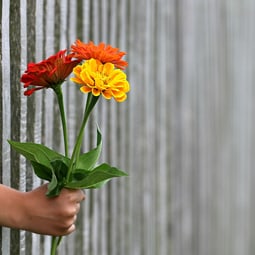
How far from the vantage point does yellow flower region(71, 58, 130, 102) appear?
1388 millimetres

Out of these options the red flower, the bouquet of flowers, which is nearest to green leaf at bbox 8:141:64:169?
the bouquet of flowers

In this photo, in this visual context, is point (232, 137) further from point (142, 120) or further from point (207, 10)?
point (142, 120)

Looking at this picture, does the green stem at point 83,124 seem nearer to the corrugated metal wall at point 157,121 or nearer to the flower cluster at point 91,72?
the flower cluster at point 91,72

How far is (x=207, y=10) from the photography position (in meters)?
4.33

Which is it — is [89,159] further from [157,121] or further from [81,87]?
[157,121]

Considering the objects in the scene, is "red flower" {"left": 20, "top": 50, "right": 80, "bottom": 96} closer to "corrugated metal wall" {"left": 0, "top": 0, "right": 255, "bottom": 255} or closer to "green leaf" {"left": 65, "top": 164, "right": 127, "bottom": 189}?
"green leaf" {"left": 65, "top": 164, "right": 127, "bottom": 189}

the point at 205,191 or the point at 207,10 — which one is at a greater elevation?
the point at 207,10

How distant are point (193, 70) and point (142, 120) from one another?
3.00 feet

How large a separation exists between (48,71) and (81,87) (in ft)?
0.24

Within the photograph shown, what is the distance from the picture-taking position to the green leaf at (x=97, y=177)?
1444 millimetres

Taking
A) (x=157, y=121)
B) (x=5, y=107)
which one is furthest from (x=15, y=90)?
(x=157, y=121)

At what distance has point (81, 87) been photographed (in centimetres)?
139

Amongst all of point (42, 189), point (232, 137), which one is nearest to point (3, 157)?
point (42, 189)

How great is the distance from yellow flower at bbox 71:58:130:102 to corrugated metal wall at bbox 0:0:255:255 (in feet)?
1.52
